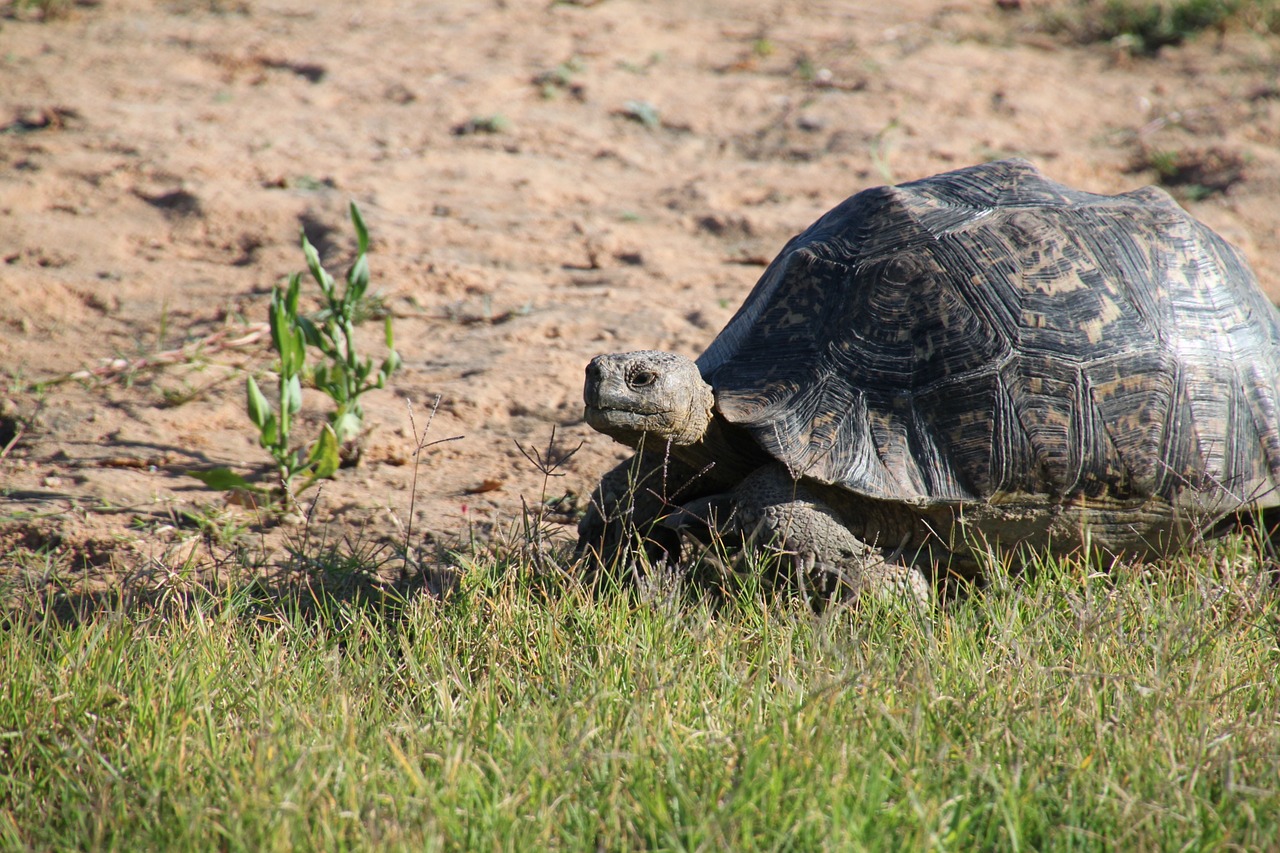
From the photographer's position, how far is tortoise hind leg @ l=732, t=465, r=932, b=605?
2.68 meters

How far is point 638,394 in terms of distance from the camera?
8.66 ft

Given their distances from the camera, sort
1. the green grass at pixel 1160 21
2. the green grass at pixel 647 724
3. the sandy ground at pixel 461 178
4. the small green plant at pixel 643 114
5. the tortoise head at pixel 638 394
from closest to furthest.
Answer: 1. the green grass at pixel 647 724
2. the tortoise head at pixel 638 394
3. the sandy ground at pixel 461 178
4. the small green plant at pixel 643 114
5. the green grass at pixel 1160 21

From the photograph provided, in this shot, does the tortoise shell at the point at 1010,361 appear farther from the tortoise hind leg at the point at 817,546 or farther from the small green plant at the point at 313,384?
the small green plant at the point at 313,384

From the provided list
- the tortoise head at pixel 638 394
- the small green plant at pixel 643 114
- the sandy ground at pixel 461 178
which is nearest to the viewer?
the tortoise head at pixel 638 394

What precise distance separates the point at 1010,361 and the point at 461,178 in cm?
378

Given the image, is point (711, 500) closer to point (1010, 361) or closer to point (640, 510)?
point (640, 510)

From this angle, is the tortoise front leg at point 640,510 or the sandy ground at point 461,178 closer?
the tortoise front leg at point 640,510

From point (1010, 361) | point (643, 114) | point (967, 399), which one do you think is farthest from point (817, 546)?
point (643, 114)

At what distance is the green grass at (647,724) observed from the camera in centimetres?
181

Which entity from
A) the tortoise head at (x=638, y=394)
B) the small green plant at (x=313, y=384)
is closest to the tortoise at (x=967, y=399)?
the tortoise head at (x=638, y=394)

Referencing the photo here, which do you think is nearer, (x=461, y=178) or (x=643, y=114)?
(x=461, y=178)

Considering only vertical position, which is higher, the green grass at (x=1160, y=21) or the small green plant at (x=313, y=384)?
the green grass at (x=1160, y=21)

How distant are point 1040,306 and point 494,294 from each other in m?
2.62

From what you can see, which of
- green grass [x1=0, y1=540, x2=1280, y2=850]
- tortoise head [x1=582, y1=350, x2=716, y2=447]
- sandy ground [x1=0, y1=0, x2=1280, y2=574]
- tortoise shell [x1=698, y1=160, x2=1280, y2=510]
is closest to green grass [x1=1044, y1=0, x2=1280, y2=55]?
sandy ground [x1=0, y1=0, x2=1280, y2=574]
